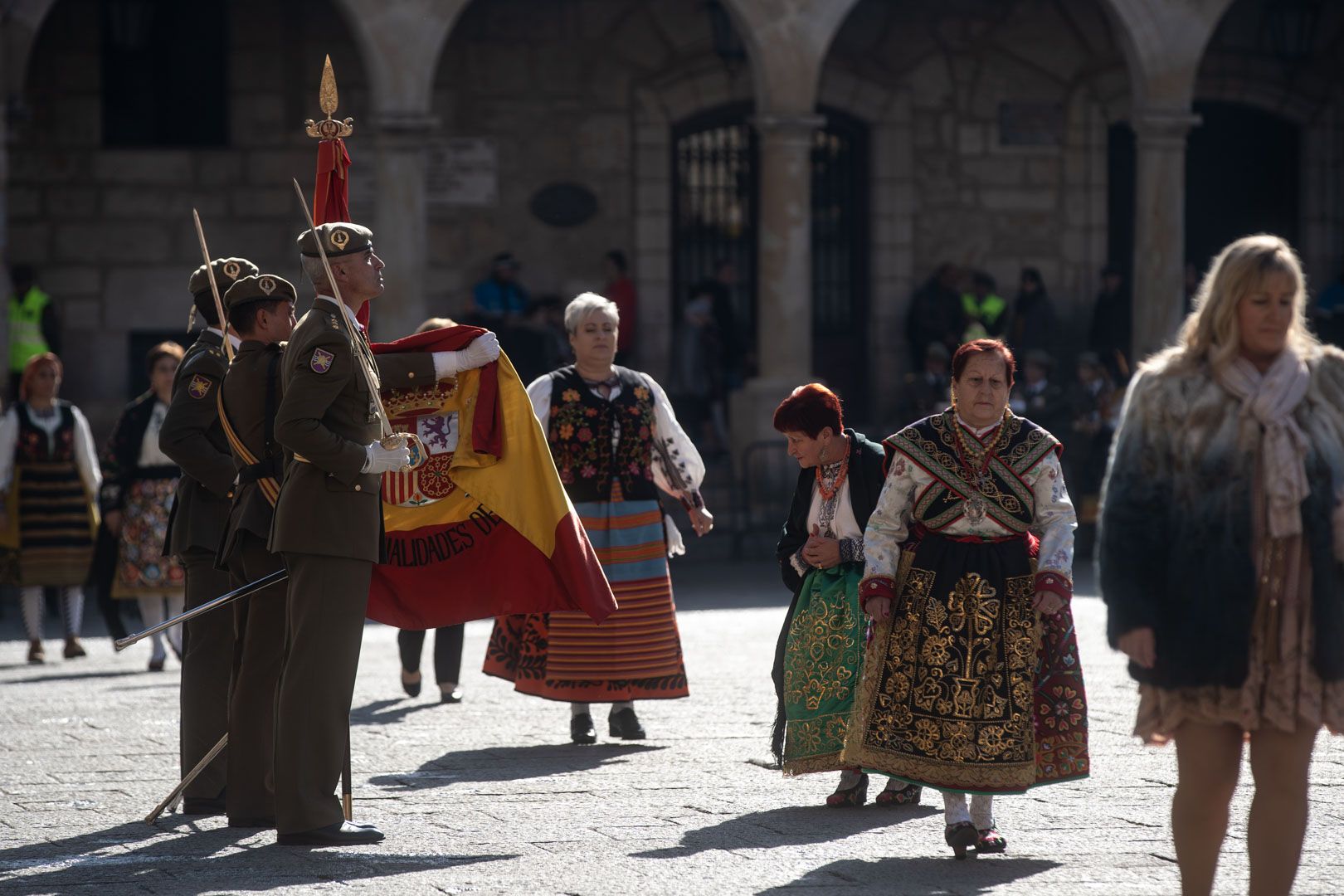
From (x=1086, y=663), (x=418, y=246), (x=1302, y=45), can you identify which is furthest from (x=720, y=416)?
(x=1086, y=663)

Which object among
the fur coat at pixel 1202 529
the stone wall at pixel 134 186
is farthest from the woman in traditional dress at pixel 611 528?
the stone wall at pixel 134 186

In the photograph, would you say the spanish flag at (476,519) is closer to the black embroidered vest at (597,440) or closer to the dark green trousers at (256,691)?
the dark green trousers at (256,691)

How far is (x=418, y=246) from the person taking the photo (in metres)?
15.9

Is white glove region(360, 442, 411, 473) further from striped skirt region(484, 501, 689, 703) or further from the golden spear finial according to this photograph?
striped skirt region(484, 501, 689, 703)

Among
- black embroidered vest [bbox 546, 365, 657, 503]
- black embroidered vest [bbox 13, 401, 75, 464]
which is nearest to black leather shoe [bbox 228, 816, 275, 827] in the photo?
black embroidered vest [bbox 546, 365, 657, 503]

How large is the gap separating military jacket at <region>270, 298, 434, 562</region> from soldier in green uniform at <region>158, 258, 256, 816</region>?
2.84 ft

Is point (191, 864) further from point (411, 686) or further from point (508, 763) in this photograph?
point (411, 686)

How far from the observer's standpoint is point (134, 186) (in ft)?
59.3

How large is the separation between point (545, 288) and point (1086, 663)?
963cm

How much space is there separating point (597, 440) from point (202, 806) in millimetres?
2351

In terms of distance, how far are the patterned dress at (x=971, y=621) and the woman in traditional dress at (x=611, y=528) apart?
2.18 m

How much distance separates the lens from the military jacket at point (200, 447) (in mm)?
6664

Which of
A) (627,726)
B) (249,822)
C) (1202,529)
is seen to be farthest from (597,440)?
(1202,529)

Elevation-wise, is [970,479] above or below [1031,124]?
below
